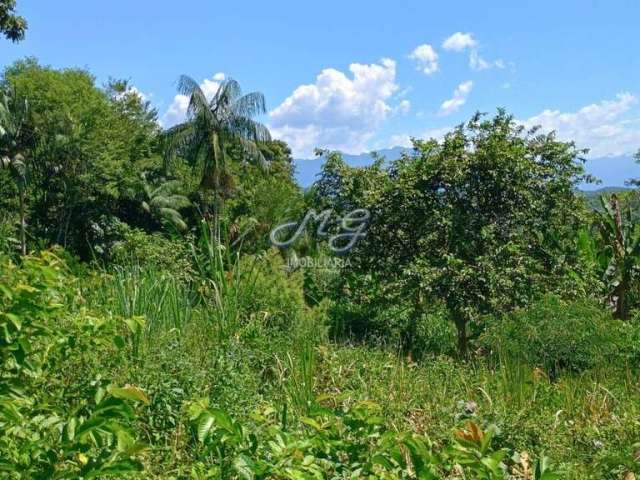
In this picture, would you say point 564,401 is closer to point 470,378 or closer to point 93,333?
point 470,378

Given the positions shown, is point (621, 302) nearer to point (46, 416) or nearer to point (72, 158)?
point (46, 416)

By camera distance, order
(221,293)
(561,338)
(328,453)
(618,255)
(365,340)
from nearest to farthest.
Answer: (328,453), (221,293), (561,338), (365,340), (618,255)

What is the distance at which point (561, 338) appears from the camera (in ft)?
22.3

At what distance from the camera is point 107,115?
26797mm

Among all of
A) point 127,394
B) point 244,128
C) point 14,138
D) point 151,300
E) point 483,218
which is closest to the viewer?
point 127,394

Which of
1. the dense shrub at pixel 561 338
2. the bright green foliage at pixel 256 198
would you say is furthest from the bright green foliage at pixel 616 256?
the bright green foliage at pixel 256 198

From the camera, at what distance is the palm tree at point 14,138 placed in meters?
22.9

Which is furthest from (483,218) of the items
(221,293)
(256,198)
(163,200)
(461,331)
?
(256,198)

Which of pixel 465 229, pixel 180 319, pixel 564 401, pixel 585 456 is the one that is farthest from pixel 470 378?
pixel 465 229

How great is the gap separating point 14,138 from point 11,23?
13631 millimetres

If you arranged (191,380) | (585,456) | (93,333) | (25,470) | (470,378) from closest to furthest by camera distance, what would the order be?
(25,470), (93,333), (585,456), (191,380), (470,378)

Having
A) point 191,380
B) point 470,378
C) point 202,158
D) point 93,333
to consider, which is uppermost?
point 202,158

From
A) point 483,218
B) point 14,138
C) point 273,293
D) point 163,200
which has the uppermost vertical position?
point 14,138

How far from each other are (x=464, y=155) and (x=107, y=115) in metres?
22.3
